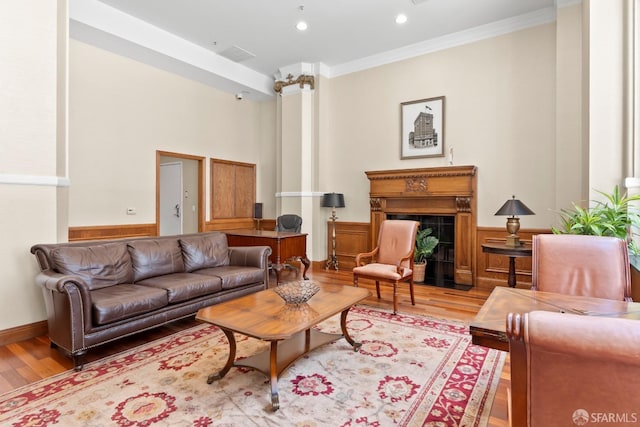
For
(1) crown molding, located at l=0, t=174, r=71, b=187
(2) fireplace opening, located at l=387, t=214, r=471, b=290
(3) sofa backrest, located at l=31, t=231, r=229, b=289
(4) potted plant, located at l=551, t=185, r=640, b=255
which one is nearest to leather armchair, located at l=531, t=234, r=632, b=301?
(4) potted plant, located at l=551, t=185, r=640, b=255

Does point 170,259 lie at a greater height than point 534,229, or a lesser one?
lesser

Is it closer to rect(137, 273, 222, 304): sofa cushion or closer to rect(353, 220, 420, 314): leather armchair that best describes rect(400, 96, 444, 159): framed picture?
rect(353, 220, 420, 314): leather armchair

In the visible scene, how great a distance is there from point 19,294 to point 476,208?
5600 mm

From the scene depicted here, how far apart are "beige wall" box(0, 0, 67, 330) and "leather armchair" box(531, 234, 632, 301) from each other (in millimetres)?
4351

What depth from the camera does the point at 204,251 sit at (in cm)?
407

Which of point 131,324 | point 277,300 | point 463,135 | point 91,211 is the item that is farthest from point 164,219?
point 463,135

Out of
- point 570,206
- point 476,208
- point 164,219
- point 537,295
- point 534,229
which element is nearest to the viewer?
point 537,295

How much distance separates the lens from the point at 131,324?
2.84 m

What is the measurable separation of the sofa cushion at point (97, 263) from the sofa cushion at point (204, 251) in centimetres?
65

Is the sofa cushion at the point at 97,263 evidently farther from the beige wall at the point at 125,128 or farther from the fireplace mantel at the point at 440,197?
the fireplace mantel at the point at 440,197

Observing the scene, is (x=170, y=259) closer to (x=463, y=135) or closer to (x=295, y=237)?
(x=295, y=237)

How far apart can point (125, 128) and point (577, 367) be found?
605 centimetres

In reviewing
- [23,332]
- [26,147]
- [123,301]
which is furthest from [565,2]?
[23,332]

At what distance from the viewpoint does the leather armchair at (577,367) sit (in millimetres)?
744
